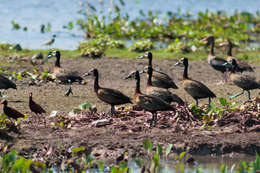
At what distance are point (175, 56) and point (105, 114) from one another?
28.4 ft

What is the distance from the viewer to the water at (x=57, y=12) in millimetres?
22531

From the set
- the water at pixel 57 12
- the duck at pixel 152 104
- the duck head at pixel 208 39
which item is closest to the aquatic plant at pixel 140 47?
the duck head at pixel 208 39

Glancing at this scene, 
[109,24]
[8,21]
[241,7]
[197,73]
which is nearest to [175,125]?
[197,73]

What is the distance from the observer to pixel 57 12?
2766 centimetres

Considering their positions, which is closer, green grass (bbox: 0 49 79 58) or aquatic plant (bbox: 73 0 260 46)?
green grass (bbox: 0 49 79 58)

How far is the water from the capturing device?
22.5 meters

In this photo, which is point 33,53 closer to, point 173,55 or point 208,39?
point 173,55

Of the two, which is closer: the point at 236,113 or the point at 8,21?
the point at 236,113

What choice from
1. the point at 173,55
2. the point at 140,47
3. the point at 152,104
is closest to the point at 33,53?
the point at 140,47

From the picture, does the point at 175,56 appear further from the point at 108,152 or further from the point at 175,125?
the point at 108,152

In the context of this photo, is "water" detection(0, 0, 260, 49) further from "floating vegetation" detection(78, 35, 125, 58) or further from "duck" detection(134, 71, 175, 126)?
"duck" detection(134, 71, 175, 126)

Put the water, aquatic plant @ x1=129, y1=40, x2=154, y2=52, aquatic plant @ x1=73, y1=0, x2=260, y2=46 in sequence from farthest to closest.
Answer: the water
aquatic plant @ x1=73, y1=0, x2=260, y2=46
aquatic plant @ x1=129, y1=40, x2=154, y2=52

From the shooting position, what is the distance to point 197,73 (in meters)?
17.5

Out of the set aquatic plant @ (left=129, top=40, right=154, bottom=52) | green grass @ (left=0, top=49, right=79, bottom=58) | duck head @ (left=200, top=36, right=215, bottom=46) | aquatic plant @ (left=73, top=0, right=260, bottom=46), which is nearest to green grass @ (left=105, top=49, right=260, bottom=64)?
aquatic plant @ (left=129, top=40, right=154, bottom=52)
